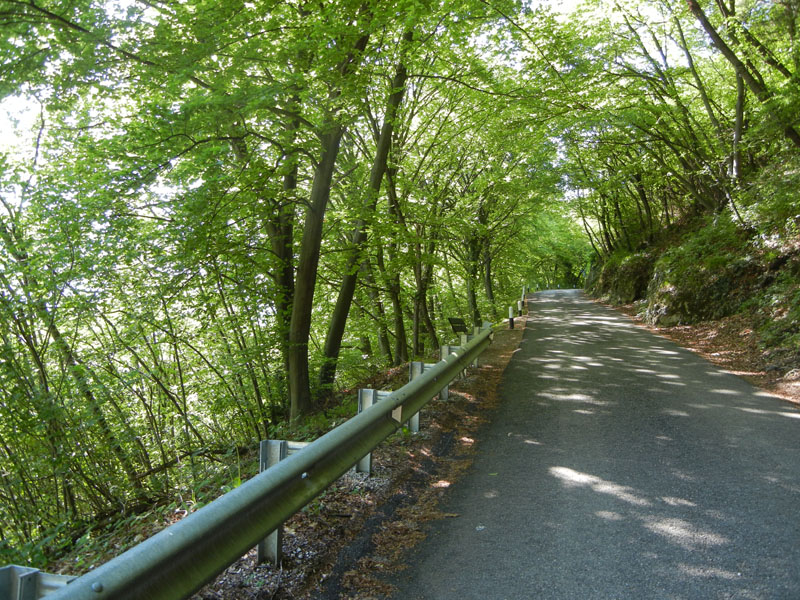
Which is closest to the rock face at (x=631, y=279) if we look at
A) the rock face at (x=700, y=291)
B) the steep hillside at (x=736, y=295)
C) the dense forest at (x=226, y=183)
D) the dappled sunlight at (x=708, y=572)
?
the steep hillside at (x=736, y=295)

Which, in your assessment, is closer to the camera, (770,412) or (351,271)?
(770,412)

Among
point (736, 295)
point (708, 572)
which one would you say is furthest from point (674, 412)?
point (736, 295)

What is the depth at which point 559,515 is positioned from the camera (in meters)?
4.08

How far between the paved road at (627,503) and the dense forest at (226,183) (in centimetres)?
425

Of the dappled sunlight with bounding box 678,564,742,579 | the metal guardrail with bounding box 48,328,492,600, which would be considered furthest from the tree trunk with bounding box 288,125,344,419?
the dappled sunlight with bounding box 678,564,742,579

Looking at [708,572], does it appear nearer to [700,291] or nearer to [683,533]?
[683,533]

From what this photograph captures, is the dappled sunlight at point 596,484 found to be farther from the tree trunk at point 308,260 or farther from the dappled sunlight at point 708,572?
the tree trunk at point 308,260

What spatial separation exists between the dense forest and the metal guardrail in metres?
3.53

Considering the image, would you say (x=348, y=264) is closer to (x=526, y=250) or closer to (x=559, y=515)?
(x=559, y=515)

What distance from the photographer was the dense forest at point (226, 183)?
715 centimetres

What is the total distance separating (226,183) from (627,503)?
6.92 metres


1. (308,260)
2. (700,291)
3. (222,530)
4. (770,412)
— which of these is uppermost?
(308,260)

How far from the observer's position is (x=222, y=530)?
2777mm

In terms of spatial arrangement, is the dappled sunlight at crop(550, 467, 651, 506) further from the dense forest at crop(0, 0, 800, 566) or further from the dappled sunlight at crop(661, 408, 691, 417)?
the dense forest at crop(0, 0, 800, 566)
